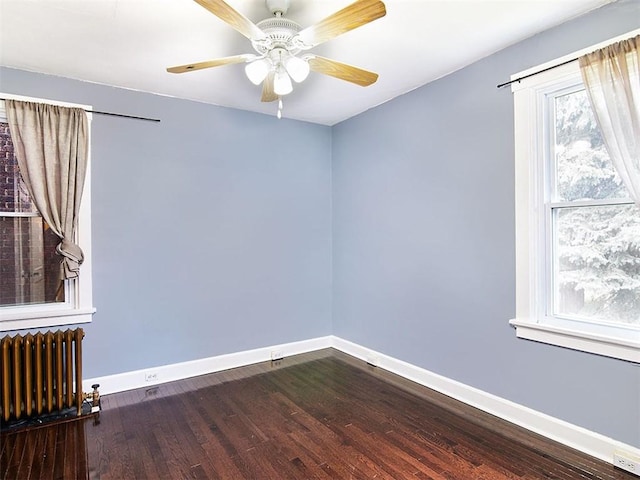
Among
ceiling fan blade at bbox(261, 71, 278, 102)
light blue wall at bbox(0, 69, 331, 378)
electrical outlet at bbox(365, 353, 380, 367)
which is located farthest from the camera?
electrical outlet at bbox(365, 353, 380, 367)

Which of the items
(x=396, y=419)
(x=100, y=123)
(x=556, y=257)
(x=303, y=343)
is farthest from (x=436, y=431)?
(x=100, y=123)

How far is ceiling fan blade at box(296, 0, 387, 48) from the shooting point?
1582mm

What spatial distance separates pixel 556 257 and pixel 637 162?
0.75 m

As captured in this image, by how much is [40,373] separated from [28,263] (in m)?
0.85

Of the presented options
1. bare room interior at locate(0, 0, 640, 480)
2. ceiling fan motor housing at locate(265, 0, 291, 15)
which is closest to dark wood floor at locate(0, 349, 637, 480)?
bare room interior at locate(0, 0, 640, 480)

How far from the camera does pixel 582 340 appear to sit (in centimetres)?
225

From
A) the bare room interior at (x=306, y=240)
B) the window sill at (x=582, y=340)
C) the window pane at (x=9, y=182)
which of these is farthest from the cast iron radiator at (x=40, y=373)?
the window sill at (x=582, y=340)

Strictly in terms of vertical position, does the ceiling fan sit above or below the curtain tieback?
above

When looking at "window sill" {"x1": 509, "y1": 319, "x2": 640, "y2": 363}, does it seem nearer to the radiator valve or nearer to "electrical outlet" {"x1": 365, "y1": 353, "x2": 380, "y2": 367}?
"electrical outlet" {"x1": 365, "y1": 353, "x2": 380, "y2": 367}

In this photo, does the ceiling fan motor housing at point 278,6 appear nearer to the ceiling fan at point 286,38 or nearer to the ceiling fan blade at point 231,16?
the ceiling fan at point 286,38

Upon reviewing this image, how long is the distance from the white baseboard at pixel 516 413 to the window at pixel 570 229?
514 millimetres

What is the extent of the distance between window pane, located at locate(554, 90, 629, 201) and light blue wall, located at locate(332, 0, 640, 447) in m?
0.29

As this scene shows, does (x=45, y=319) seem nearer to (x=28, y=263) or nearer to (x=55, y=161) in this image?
(x=28, y=263)

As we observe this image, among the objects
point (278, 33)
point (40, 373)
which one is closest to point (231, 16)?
point (278, 33)
